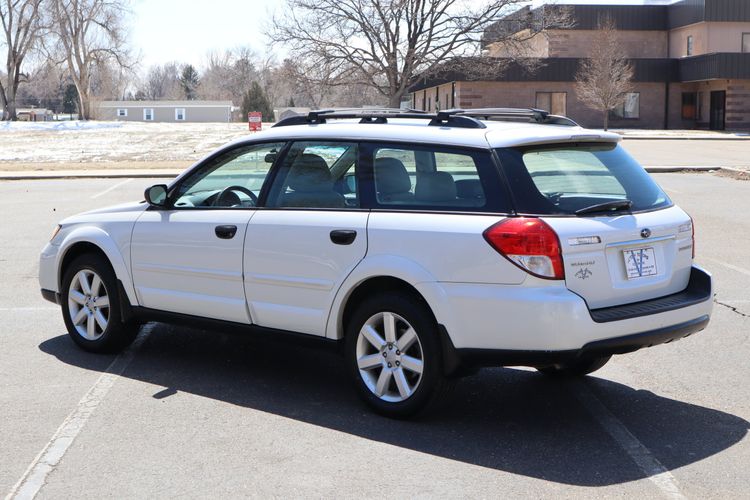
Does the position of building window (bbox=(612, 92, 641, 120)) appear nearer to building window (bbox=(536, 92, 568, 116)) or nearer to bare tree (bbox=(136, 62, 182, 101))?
building window (bbox=(536, 92, 568, 116))

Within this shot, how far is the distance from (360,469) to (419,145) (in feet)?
6.33

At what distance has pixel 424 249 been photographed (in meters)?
5.37

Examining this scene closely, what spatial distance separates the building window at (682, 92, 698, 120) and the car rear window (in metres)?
62.7

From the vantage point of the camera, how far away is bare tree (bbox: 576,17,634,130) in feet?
189

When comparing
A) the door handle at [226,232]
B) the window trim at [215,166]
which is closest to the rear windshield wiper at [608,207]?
the window trim at [215,166]

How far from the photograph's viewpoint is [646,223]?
18.1ft

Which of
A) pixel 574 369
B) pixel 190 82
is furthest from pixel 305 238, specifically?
pixel 190 82

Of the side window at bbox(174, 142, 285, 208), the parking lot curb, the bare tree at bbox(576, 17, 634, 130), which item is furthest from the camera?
the bare tree at bbox(576, 17, 634, 130)

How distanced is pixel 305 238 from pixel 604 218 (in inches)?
68.7

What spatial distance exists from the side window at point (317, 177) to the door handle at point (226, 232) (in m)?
0.29

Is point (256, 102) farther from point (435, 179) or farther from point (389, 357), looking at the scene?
point (389, 357)

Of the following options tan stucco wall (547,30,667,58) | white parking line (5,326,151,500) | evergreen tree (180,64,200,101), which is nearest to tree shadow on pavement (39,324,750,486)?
white parking line (5,326,151,500)

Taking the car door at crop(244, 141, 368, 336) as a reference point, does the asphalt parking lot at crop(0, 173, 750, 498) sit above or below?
below

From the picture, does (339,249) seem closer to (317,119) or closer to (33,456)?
(317,119)
